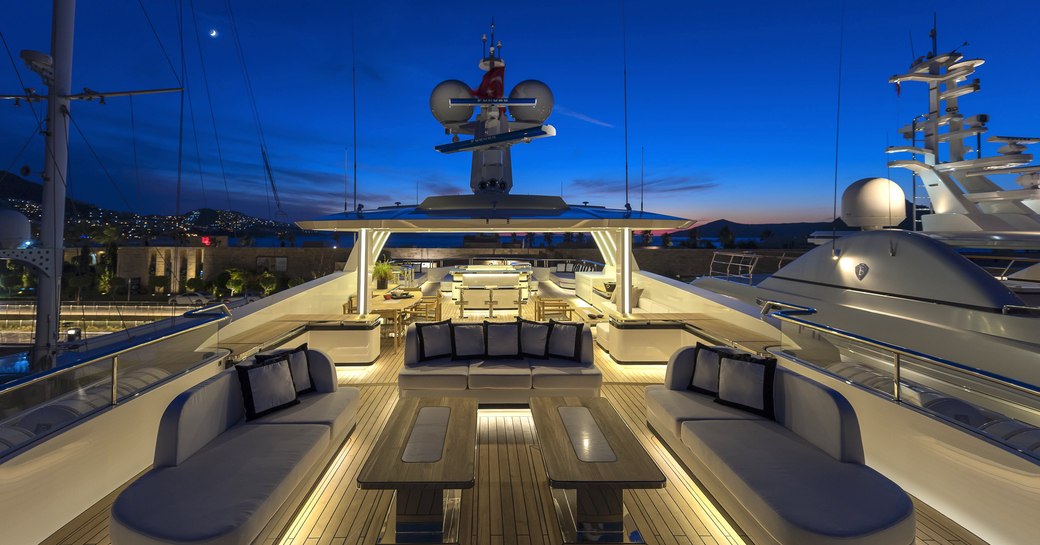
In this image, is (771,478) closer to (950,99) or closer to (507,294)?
(507,294)

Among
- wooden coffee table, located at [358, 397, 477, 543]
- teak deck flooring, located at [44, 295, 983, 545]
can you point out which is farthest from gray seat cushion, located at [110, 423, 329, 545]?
wooden coffee table, located at [358, 397, 477, 543]

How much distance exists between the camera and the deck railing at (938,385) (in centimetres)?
237

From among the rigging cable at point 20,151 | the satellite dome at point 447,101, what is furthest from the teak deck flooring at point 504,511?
the satellite dome at point 447,101

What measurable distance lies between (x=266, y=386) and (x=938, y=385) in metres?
4.58

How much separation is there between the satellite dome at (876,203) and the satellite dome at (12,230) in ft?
47.4

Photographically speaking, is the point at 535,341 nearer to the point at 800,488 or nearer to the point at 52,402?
the point at 800,488

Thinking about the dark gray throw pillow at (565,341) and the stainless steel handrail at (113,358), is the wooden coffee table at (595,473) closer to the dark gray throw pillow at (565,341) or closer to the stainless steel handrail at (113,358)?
the dark gray throw pillow at (565,341)

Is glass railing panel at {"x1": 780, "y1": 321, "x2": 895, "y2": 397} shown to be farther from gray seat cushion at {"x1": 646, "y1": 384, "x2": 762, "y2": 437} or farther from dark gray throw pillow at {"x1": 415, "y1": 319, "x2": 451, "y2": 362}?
dark gray throw pillow at {"x1": 415, "y1": 319, "x2": 451, "y2": 362}

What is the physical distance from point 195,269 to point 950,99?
109ft

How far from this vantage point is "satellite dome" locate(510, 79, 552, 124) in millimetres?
9000

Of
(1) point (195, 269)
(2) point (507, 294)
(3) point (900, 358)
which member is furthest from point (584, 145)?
(1) point (195, 269)

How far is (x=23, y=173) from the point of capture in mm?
5246

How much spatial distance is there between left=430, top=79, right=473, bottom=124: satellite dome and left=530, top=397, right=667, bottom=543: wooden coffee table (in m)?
7.53

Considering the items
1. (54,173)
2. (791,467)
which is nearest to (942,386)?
(791,467)
